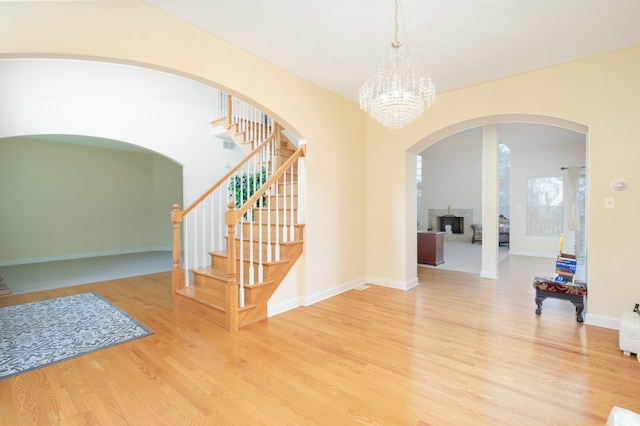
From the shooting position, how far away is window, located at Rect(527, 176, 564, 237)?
812 centimetres

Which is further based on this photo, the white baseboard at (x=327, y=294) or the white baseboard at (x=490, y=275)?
the white baseboard at (x=490, y=275)

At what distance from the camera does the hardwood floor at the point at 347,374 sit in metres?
1.87

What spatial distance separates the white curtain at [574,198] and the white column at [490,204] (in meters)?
3.65

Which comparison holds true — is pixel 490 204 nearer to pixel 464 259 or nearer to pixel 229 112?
pixel 464 259

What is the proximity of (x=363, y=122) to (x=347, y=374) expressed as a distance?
398 centimetres

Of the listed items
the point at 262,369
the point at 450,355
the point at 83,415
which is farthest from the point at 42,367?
the point at 450,355

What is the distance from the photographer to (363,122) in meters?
5.08

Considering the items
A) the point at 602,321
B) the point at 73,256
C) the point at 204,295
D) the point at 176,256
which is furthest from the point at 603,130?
the point at 73,256

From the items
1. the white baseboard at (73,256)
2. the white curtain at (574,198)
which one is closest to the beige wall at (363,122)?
the white curtain at (574,198)

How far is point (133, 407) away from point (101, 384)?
1.57 feet

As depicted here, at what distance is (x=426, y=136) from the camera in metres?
4.48

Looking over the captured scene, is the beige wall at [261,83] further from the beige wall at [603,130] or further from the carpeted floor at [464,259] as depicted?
the carpeted floor at [464,259]

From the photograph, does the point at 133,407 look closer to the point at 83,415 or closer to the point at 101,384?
the point at 83,415

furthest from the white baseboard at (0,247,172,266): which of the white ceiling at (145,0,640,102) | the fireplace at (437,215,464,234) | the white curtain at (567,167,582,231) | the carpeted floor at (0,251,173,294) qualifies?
the white curtain at (567,167,582,231)
